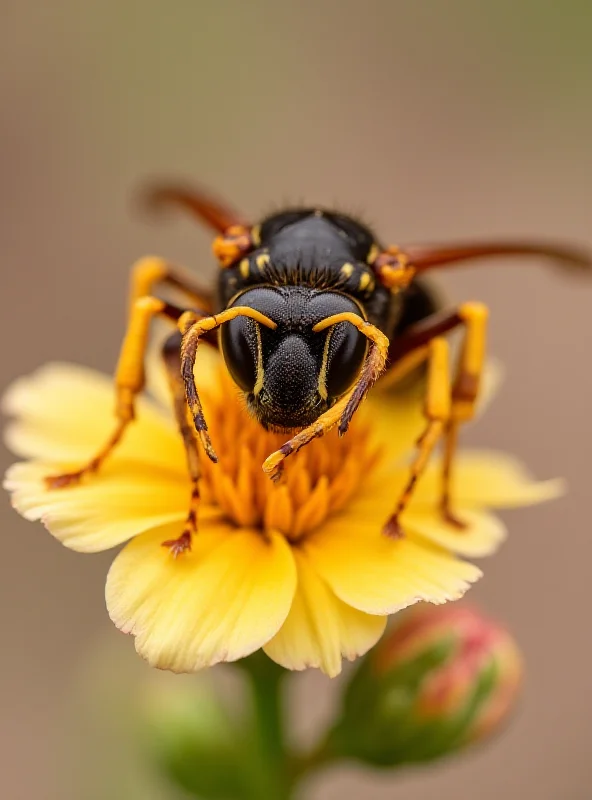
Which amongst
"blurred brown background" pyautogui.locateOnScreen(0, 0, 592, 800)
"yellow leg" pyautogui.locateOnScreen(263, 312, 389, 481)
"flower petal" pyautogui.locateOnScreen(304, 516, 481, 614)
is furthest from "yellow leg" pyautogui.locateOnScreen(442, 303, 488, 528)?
"blurred brown background" pyautogui.locateOnScreen(0, 0, 592, 800)

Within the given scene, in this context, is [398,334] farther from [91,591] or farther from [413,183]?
[413,183]

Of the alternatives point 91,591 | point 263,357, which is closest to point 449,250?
point 263,357

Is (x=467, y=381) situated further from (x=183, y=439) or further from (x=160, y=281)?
(x=160, y=281)

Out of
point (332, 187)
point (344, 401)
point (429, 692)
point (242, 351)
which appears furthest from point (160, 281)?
point (332, 187)

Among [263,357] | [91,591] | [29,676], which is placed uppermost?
[263,357]

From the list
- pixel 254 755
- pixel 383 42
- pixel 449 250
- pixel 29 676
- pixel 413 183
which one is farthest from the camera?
→ pixel 383 42

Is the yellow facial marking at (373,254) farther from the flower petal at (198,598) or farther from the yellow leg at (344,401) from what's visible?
the flower petal at (198,598)
